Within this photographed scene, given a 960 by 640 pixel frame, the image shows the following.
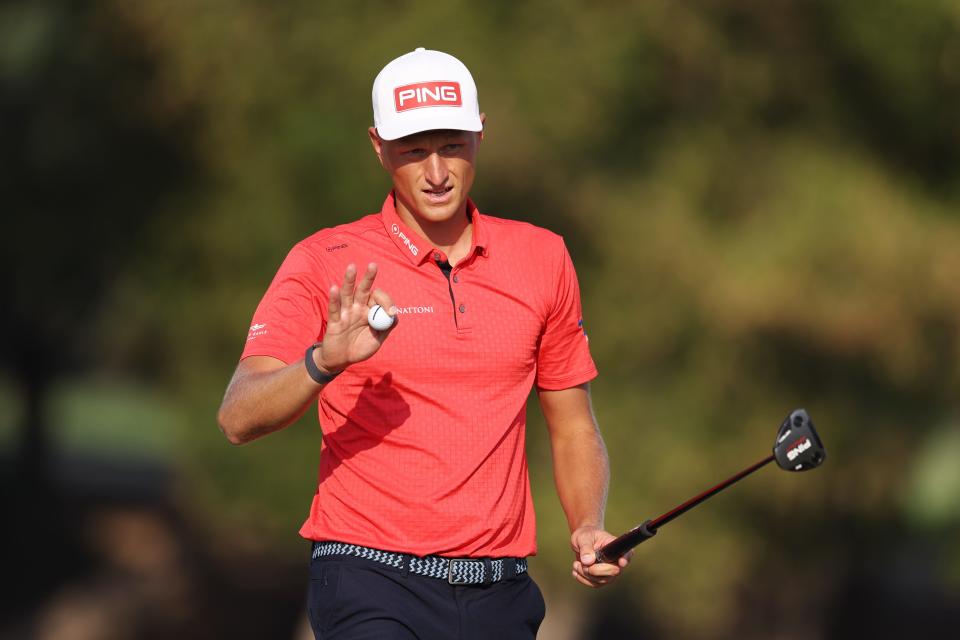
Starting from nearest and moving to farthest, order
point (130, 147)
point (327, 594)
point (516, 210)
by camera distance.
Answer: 1. point (327, 594)
2. point (516, 210)
3. point (130, 147)

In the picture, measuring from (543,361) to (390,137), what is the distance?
0.86 meters

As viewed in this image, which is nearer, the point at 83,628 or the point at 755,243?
the point at 755,243

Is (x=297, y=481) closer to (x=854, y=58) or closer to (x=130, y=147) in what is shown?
(x=130, y=147)

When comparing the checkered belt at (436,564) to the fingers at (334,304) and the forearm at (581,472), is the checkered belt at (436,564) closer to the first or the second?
the forearm at (581,472)

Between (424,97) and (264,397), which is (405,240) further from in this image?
(264,397)

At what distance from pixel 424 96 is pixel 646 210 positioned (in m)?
8.50

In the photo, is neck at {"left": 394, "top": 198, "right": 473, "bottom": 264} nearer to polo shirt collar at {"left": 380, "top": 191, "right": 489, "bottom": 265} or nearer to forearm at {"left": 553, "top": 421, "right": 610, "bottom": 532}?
polo shirt collar at {"left": 380, "top": 191, "right": 489, "bottom": 265}

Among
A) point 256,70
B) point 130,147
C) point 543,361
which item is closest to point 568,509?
point 543,361

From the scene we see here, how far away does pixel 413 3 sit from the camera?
41.7 ft

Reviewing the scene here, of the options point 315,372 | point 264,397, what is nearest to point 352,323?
point 315,372

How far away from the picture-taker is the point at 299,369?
13.9 ft

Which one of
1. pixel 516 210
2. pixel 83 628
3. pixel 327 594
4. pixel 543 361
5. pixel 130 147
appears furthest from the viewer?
pixel 83 628

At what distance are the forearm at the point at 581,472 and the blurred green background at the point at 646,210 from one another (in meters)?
7.28

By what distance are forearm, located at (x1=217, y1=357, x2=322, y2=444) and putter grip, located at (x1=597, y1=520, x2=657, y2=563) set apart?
0.95 metres
